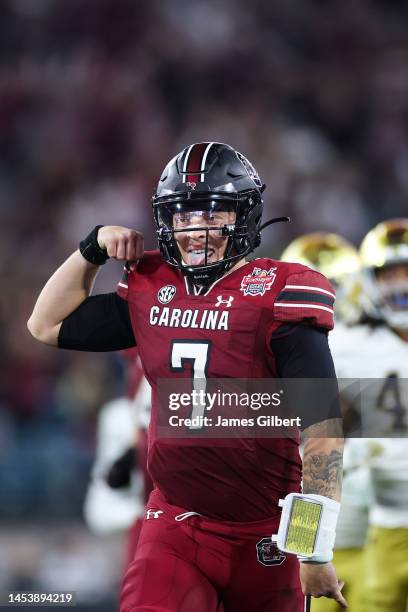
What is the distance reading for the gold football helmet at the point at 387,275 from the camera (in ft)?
13.5

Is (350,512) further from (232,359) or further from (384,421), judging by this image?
(232,359)

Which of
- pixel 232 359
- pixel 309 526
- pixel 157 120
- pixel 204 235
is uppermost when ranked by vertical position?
pixel 157 120

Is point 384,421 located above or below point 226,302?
below

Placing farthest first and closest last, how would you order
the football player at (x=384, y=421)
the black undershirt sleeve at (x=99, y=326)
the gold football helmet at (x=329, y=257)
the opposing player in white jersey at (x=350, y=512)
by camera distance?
the gold football helmet at (x=329, y=257), the opposing player in white jersey at (x=350, y=512), the football player at (x=384, y=421), the black undershirt sleeve at (x=99, y=326)

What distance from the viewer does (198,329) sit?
250 cm

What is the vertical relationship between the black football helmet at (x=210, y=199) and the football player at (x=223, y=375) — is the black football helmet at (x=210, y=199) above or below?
above

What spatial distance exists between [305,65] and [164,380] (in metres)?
7.00

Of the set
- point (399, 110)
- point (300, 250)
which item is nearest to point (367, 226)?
point (399, 110)

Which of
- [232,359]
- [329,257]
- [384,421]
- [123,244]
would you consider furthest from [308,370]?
[329,257]

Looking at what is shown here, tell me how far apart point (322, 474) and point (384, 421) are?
163 centimetres

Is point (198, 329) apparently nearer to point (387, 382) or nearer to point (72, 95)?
point (387, 382)

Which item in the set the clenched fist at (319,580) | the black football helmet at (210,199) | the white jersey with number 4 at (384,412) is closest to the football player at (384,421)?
the white jersey with number 4 at (384,412)

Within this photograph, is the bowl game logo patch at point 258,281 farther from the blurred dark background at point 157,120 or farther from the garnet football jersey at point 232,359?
the blurred dark background at point 157,120

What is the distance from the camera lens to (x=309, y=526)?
2.30m
